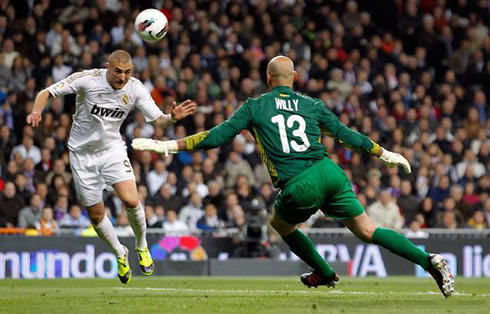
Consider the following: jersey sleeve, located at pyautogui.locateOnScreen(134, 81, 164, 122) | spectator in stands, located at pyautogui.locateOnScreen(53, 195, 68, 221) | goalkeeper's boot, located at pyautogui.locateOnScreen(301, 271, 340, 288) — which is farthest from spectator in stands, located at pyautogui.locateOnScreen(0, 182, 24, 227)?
goalkeeper's boot, located at pyautogui.locateOnScreen(301, 271, 340, 288)

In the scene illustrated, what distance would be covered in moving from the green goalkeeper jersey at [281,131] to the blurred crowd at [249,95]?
8798 millimetres

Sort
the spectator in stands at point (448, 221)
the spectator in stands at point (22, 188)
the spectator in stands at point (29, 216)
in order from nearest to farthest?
the spectator in stands at point (29, 216) < the spectator in stands at point (22, 188) < the spectator in stands at point (448, 221)

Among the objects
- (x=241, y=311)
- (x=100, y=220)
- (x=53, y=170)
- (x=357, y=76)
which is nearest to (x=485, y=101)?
(x=357, y=76)

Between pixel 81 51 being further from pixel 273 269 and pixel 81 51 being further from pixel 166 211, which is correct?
pixel 273 269

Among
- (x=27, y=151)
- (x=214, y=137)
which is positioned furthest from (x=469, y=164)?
(x=214, y=137)

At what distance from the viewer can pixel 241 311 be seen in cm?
872

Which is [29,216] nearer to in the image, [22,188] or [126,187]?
[22,188]

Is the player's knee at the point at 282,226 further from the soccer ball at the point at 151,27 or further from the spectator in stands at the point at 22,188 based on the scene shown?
the spectator in stands at the point at 22,188

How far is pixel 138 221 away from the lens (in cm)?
1161

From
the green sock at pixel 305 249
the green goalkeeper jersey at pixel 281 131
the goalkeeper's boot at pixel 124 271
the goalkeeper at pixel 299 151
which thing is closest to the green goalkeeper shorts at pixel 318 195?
the goalkeeper at pixel 299 151

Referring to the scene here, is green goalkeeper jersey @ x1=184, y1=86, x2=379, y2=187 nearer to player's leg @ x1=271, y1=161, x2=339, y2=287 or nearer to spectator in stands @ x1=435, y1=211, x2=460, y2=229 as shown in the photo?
player's leg @ x1=271, y1=161, x2=339, y2=287

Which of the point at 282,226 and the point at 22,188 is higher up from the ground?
the point at 22,188

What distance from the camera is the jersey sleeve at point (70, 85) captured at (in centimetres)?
1128

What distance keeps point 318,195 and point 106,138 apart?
3149 mm
